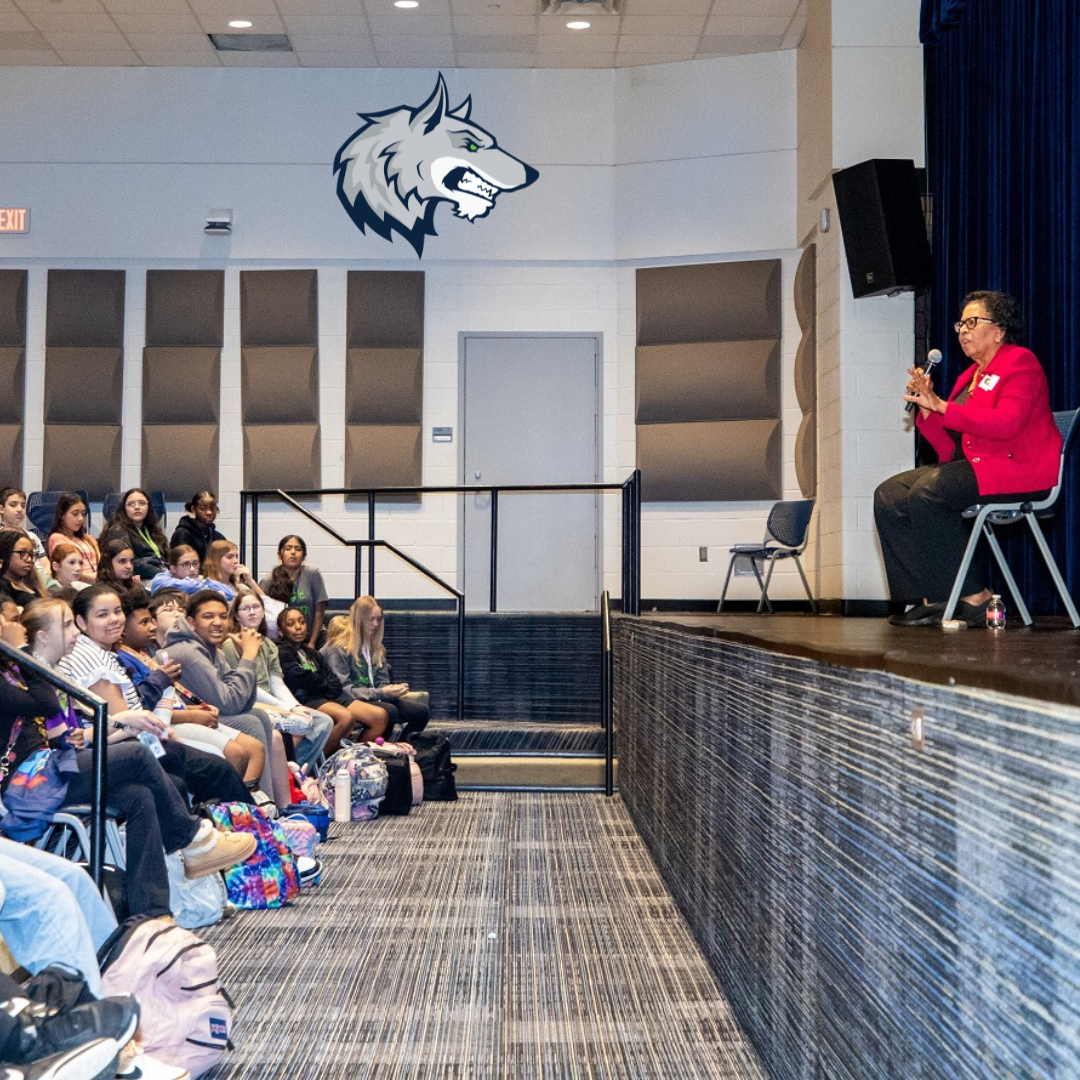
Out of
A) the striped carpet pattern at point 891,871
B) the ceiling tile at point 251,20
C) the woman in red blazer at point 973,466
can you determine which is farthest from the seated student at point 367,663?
the ceiling tile at point 251,20

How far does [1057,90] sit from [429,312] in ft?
14.5

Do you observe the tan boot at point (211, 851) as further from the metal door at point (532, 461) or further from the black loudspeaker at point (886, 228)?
the metal door at point (532, 461)

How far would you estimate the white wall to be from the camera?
8.55 m

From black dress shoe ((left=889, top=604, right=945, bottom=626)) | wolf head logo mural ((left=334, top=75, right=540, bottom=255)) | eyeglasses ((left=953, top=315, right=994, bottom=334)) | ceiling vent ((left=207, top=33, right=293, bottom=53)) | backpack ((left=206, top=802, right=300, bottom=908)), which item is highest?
ceiling vent ((left=207, top=33, right=293, bottom=53))

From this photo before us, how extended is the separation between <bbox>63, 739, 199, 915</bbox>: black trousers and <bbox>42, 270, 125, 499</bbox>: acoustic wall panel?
592 centimetres

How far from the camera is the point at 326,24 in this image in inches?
314

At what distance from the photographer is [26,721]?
2.88 m

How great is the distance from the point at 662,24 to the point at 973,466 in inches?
200

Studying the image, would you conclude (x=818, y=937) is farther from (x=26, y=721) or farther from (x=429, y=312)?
A: (x=429, y=312)

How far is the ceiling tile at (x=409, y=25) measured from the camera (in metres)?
7.88

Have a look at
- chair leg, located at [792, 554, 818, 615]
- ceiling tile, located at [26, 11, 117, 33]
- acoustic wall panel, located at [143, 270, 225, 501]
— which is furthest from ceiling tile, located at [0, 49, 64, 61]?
chair leg, located at [792, 554, 818, 615]

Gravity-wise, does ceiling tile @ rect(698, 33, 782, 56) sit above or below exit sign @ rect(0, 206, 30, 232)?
above

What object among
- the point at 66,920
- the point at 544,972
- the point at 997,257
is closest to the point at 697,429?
the point at 997,257

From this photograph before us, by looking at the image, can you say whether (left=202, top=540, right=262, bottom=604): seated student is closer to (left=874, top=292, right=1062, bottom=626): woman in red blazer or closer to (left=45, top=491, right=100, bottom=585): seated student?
(left=45, top=491, right=100, bottom=585): seated student
